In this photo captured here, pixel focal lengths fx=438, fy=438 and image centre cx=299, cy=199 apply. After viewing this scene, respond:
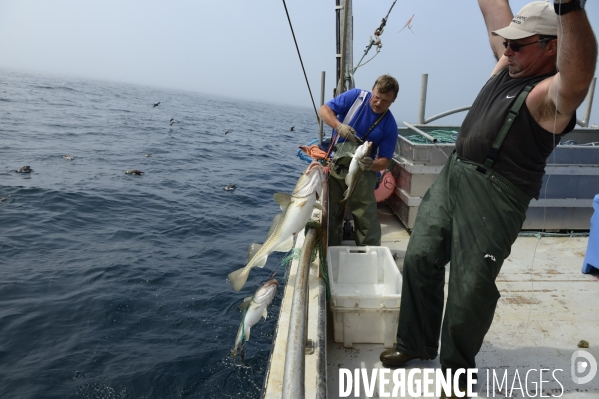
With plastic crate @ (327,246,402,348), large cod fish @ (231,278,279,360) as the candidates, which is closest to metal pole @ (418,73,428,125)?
plastic crate @ (327,246,402,348)

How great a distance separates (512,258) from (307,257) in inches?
157

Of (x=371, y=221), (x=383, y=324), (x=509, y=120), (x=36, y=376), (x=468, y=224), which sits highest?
(x=509, y=120)

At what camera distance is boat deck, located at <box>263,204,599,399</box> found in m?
3.24

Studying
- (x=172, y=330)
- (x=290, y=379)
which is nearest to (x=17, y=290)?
(x=172, y=330)

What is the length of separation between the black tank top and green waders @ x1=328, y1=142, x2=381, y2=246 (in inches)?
91.1

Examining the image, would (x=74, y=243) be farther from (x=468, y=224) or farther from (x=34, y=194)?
(x=468, y=224)

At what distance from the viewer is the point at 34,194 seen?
507 inches

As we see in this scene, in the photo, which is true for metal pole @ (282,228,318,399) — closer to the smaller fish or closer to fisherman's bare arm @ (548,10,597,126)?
fisherman's bare arm @ (548,10,597,126)

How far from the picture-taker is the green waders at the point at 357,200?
16.9 ft

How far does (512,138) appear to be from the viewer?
8.64ft

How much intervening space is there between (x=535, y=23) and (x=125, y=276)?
24.8 feet

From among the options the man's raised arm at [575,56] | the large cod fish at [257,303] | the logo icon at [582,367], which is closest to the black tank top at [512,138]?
the man's raised arm at [575,56]

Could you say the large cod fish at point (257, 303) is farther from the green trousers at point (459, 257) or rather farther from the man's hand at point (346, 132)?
the man's hand at point (346, 132)

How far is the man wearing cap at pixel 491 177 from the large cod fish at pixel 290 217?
82 cm
